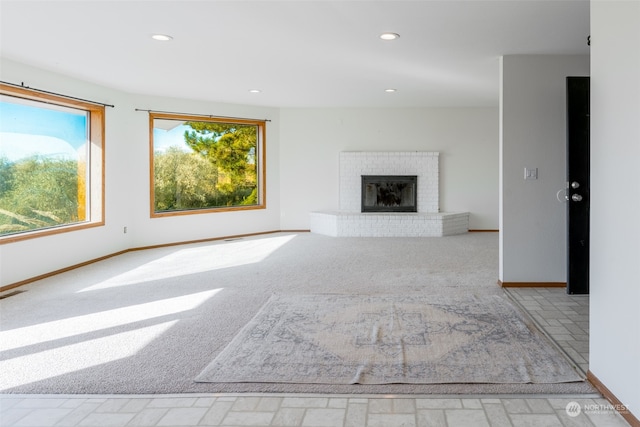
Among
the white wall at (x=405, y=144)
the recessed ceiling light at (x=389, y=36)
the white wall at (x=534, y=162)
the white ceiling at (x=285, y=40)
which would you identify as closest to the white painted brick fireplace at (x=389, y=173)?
the white wall at (x=405, y=144)

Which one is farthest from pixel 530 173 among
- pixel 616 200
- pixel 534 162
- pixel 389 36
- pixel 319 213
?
pixel 319 213

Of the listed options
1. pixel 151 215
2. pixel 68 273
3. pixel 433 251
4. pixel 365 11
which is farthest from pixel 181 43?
pixel 433 251

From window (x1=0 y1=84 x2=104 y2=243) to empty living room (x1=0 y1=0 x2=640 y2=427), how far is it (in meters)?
0.03

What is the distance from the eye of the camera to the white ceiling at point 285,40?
3490 mm

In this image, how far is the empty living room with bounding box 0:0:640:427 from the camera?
2275mm

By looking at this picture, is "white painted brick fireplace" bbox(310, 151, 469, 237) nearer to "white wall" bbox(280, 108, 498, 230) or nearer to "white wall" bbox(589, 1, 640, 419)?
"white wall" bbox(280, 108, 498, 230)

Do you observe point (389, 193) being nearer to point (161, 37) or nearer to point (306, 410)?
point (161, 37)

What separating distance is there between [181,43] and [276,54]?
0.92 m

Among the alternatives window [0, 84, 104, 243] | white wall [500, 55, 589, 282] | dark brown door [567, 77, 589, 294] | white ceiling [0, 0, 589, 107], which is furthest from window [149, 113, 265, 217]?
dark brown door [567, 77, 589, 294]

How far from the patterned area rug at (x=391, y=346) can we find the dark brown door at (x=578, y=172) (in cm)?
88

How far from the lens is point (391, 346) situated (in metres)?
2.97

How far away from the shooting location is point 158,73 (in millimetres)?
5609

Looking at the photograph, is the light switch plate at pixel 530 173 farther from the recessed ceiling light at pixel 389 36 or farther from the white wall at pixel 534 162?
the recessed ceiling light at pixel 389 36

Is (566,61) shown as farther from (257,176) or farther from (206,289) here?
(257,176)
